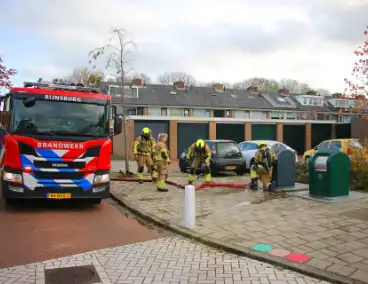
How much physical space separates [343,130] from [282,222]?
35.1 meters

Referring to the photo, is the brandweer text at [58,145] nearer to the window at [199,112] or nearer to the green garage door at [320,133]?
the window at [199,112]

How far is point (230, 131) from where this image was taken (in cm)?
3316

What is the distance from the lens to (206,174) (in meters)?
10.9

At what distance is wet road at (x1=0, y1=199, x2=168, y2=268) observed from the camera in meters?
5.20

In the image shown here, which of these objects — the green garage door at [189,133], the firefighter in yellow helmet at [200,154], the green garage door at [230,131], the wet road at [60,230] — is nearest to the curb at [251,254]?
the wet road at [60,230]

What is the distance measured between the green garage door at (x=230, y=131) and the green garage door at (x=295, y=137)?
535 cm

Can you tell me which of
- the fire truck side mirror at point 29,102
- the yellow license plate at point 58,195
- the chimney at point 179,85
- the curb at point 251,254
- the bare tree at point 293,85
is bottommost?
the curb at point 251,254

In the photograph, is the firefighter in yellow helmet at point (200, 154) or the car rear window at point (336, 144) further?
the car rear window at point (336, 144)

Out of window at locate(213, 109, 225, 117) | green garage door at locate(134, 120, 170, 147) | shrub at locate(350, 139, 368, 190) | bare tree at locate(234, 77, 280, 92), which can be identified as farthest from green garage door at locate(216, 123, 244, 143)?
bare tree at locate(234, 77, 280, 92)

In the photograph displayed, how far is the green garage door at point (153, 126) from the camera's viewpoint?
28.8m

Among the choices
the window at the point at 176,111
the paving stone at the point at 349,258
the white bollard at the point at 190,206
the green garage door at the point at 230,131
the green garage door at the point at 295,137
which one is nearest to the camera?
the paving stone at the point at 349,258

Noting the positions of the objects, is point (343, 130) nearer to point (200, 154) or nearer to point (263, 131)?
point (263, 131)

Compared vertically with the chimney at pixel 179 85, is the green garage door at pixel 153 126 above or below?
below

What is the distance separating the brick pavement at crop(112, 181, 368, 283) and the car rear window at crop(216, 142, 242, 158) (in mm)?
4090
